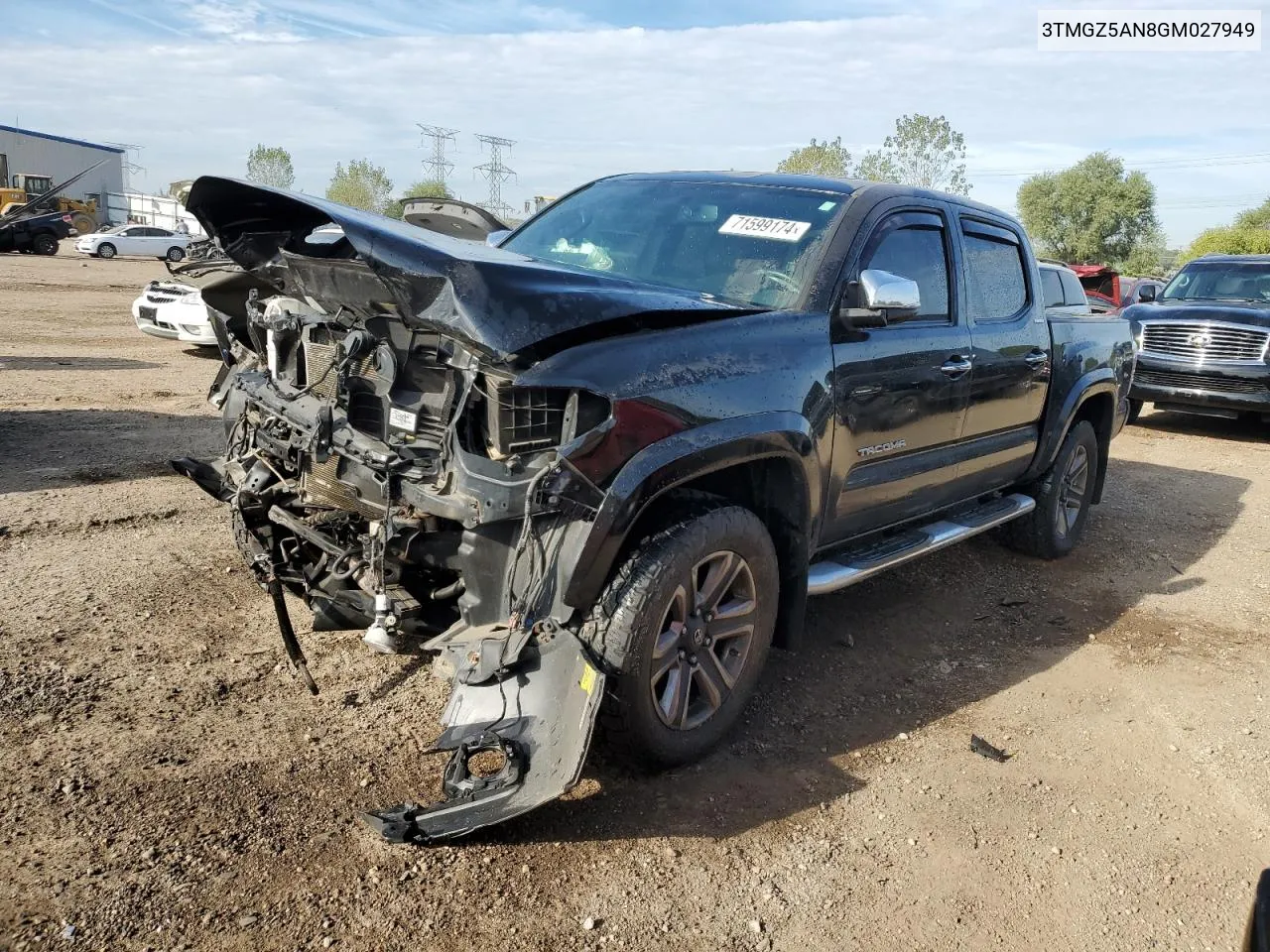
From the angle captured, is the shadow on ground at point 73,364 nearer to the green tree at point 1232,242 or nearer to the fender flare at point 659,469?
the fender flare at point 659,469

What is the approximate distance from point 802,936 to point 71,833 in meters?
2.05

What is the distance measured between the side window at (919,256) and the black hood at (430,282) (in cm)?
92

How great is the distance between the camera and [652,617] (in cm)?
291

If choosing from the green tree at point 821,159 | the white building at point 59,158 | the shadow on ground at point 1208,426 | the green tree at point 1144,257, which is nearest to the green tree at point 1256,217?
the green tree at point 1144,257

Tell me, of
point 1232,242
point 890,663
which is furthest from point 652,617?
point 1232,242

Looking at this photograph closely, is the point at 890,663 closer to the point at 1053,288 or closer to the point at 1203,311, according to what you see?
the point at 1053,288

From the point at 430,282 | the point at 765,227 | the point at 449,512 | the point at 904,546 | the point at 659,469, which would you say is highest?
the point at 765,227

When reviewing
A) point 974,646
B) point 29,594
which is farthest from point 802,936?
point 29,594

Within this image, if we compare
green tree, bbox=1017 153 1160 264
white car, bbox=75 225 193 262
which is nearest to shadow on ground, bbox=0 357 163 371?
white car, bbox=75 225 193 262

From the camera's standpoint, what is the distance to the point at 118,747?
3109mm

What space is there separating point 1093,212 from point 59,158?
69.8 metres

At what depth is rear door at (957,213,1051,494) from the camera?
464cm

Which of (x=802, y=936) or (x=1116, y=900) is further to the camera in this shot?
(x=1116, y=900)

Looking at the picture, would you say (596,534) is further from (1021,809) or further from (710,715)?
(1021,809)
